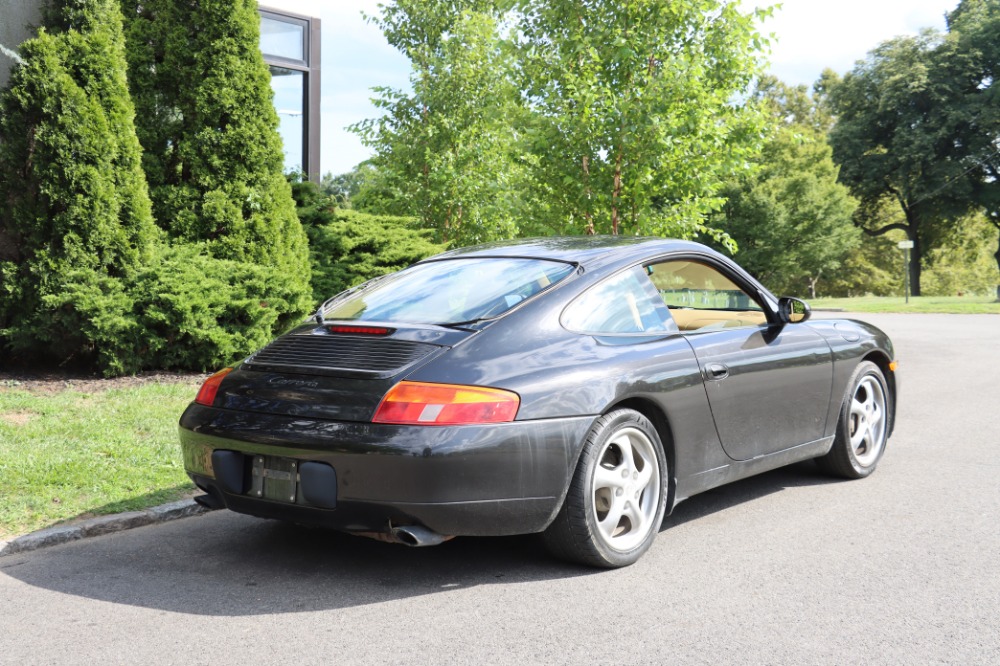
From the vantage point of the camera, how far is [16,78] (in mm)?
8508

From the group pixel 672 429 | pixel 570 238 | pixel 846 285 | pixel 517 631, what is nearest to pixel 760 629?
pixel 517 631

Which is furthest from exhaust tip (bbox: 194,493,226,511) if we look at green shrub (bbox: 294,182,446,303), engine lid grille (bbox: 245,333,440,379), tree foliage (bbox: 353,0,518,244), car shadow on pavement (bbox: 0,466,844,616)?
tree foliage (bbox: 353,0,518,244)

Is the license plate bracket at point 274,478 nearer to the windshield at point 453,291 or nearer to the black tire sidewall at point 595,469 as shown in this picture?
the windshield at point 453,291

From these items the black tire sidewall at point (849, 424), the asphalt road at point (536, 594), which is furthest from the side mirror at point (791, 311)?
the asphalt road at point (536, 594)

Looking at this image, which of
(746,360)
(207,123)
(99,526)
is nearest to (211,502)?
(99,526)

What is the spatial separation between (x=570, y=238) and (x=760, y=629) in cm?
253

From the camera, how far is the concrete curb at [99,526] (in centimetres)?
454

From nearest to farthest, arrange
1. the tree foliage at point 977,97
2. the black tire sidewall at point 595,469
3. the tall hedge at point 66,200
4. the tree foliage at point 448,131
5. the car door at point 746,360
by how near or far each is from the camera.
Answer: the black tire sidewall at point 595,469, the car door at point 746,360, the tall hedge at point 66,200, the tree foliage at point 448,131, the tree foliage at point 977,97

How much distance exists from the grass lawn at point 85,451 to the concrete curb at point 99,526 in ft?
0.40

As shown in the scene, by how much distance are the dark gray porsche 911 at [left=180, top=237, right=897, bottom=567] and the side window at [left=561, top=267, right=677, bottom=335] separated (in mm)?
11

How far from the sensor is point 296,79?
16.0m

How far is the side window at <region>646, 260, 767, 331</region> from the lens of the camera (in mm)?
5168

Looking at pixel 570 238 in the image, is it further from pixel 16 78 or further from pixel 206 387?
pixel 16 78

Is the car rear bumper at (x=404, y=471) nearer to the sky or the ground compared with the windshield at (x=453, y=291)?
nearer to the ground
